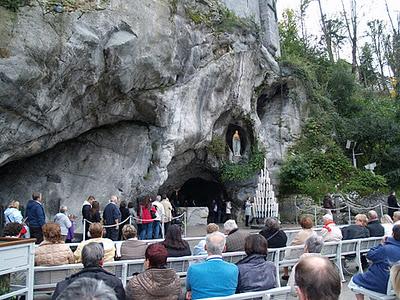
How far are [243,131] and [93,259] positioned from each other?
1699cm

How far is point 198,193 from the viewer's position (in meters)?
23.9

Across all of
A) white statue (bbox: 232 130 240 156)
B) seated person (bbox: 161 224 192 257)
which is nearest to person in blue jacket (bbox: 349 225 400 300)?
seated person (bbox: 161 224 192 257)

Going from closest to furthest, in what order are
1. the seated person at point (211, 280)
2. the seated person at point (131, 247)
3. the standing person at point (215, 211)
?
the seated person at point (211, 280), the seated person at point (131, 247), the standing person at point (215, 211)

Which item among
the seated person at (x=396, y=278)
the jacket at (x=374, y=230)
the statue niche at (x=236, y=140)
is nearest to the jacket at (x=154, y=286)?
the seated person at (x=396, y=278)

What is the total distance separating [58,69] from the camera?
1029 centimetres

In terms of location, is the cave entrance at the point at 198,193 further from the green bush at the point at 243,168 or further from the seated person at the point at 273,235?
the seated person at the point at 273,235

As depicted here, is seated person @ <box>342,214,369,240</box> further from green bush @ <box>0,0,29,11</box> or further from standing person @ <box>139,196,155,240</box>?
green bush @ <box>0,0,29,11</box>

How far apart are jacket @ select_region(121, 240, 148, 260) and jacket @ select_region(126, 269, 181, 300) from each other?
2.13 meters

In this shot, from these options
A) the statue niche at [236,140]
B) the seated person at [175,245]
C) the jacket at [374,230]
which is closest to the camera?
the seated person at [175,245]

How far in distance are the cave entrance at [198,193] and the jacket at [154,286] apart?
18319mm

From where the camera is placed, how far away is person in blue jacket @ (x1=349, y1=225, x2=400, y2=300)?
171 inches

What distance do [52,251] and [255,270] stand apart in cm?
246

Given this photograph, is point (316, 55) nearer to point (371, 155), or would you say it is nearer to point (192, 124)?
point (371, 155)

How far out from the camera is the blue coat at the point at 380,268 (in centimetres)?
433
